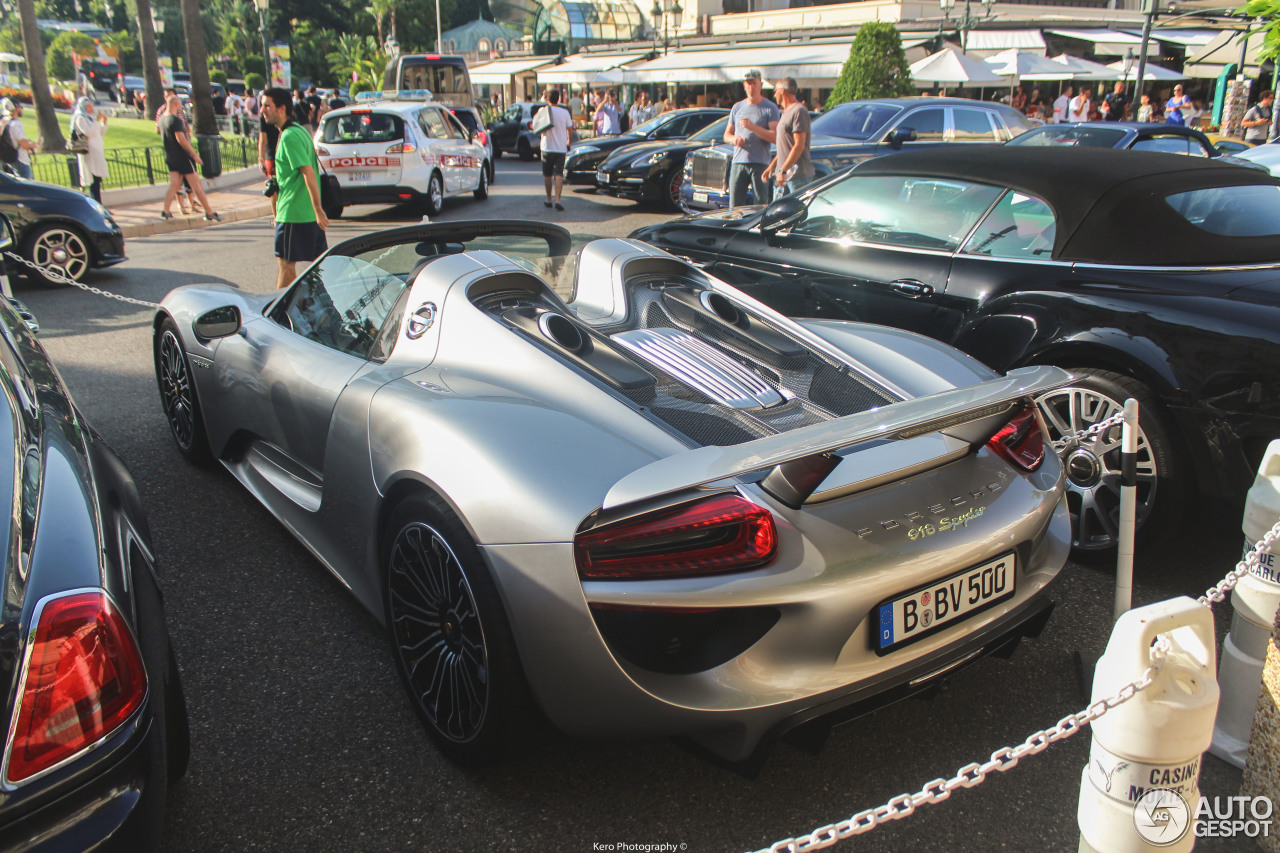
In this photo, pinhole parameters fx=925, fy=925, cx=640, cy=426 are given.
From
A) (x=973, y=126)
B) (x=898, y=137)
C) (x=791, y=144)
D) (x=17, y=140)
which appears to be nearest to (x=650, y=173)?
(x=898, y=137)

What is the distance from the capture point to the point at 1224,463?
10.2 ft

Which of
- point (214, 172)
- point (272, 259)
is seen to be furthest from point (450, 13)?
point (272, 259)

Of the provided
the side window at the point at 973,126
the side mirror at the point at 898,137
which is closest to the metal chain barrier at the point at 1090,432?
the side mirror at the point at 898,137

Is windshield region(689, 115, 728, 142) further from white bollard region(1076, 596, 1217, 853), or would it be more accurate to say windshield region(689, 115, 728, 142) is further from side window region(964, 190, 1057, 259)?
white bollard region(1076, 596, 1217, 853)

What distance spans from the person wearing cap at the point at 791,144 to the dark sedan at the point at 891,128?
205 cm

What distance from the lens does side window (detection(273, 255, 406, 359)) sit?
10.3 ft

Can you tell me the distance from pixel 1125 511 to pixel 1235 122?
73.0ft

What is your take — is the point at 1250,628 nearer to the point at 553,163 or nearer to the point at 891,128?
the point at 891,128

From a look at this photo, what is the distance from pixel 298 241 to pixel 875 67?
1372 centimetres

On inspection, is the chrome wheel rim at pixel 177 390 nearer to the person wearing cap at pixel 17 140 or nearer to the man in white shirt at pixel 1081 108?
the person wearing cap at pixel 17 140

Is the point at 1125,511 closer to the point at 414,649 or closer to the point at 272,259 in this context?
the point at 414,649

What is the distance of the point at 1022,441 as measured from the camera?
258 centimetres

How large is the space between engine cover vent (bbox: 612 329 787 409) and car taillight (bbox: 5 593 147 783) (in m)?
1.65

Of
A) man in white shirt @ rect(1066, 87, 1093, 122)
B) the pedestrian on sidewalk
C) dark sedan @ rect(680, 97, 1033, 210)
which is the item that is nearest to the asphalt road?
dark sedan @ rect(680, 97, 1033, 210)
